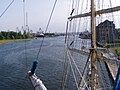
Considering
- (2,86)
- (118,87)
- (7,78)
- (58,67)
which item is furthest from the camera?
(58,67)

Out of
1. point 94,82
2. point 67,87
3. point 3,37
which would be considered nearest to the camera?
point 94,82

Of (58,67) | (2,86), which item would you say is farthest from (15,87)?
(58,67)

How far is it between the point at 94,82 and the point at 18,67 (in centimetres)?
3139

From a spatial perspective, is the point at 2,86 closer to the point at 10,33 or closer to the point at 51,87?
the point at 51,87

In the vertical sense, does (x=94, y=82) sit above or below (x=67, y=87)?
above

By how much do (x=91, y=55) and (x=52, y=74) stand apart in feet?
78.9

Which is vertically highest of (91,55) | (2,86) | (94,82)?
(91,55)

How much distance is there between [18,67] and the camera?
39625 millimetres

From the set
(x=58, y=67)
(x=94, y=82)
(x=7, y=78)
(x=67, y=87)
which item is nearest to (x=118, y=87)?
(x=94, y=82)

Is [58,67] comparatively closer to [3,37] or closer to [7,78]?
[7,78]

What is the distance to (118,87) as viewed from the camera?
2908mm

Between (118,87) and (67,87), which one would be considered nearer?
(118,87)

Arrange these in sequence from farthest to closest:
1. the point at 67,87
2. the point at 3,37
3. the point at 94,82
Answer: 1. the point at 3,37
2. the point at 67,87
3. the point at 94,82

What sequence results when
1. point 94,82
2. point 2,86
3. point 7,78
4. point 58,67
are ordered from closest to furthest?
point 94,82 → point 2,86 → point 7,78 → point 58,67
